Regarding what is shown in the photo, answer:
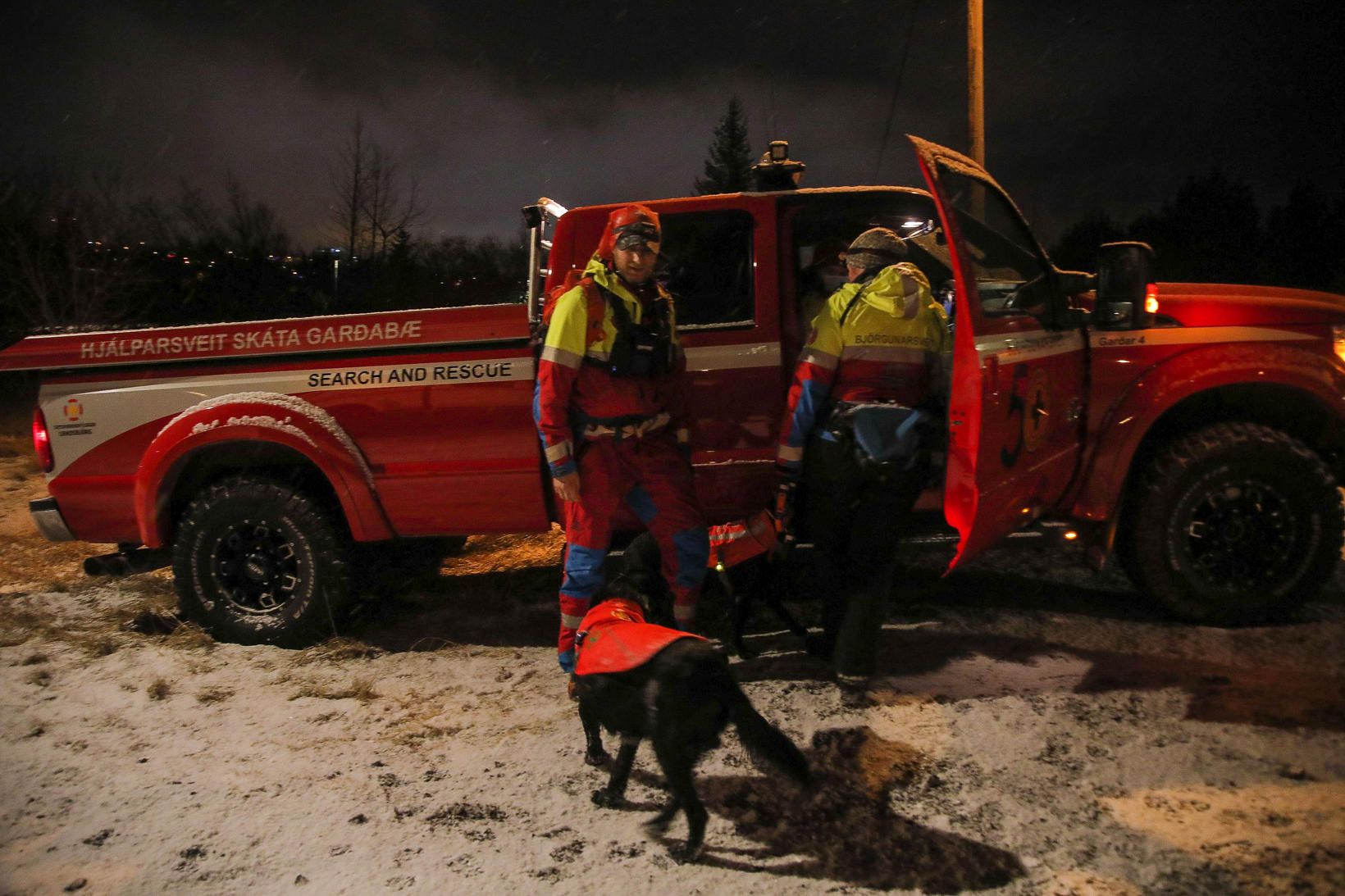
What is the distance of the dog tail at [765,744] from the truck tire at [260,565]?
2.36 m

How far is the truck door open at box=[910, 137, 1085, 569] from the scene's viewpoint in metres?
3.14

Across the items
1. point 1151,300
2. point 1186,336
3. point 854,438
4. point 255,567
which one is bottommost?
point 255,567

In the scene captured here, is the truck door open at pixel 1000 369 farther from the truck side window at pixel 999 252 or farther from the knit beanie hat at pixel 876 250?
the knit beanie hat at pixel 876 250

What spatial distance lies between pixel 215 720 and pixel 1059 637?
3.57 metres

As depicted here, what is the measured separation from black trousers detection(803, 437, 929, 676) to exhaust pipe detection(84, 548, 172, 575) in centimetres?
308

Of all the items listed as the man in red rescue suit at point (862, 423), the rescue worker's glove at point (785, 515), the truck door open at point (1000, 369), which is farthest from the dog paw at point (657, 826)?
the truck door open at point (1000, 369)

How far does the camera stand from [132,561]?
4.21 metres

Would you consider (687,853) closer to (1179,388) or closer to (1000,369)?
(1000,369)

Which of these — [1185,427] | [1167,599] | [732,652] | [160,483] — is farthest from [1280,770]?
[160,483]

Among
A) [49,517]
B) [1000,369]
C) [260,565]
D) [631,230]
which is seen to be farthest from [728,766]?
[49,517]

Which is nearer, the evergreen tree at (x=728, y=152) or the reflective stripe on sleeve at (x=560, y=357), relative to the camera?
the reflective stripe on sleeve at (x=560, y=357)

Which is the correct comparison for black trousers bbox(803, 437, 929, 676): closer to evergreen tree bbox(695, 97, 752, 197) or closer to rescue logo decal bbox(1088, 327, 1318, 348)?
rescue logo decal bbox(1088, 327, 1318, 348)

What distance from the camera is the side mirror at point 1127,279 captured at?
11.1 feet

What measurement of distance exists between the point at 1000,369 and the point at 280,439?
3021mm
